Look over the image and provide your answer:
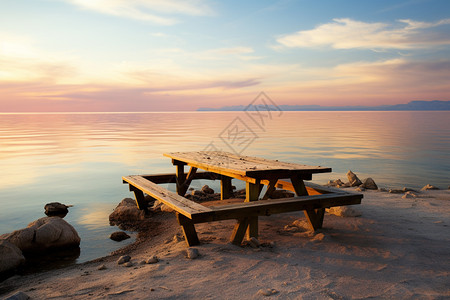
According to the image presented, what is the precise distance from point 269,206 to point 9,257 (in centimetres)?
377

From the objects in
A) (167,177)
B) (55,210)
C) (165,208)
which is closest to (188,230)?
(165,208)

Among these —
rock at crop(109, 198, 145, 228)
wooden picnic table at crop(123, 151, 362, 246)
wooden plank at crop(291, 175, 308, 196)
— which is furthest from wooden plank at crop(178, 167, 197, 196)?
wooden plank at crop(291, 175, 308, 196)

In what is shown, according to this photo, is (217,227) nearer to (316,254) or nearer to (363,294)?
(316,254)

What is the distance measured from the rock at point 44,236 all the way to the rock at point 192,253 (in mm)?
2656

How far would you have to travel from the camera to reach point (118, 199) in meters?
9.65

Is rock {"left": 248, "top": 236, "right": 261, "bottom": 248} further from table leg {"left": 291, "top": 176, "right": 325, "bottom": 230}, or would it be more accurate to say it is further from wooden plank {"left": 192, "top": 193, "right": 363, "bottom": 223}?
table leg {"left": 291, "top": 176, "right": 325, "bottom": 230}

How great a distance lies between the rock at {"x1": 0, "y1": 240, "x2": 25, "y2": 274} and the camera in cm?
472

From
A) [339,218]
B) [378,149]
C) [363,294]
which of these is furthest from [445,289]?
[378,149]

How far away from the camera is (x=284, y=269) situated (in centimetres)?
375

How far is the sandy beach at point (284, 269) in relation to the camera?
328 centimetres

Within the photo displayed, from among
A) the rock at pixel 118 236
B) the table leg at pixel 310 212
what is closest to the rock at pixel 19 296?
the rock at pixel 118 236

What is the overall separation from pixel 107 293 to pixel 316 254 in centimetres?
250

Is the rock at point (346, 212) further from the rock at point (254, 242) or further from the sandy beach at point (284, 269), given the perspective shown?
the rock at point (254, 242)

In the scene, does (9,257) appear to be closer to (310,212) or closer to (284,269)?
(284,269)
